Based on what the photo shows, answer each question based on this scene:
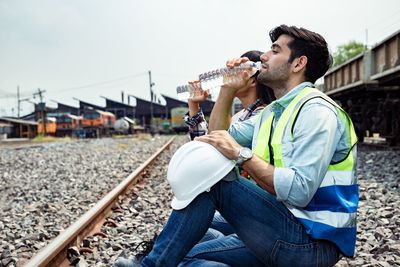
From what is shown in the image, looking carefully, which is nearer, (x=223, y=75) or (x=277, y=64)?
(x=277, y=64)

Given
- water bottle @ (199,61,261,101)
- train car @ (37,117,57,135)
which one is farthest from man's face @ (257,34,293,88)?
train car @ (37,117,57,135)

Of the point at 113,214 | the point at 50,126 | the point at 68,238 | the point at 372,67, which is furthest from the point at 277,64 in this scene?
the point at 50,126

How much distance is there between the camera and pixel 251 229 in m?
1.32

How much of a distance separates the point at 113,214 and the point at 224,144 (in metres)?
2.73

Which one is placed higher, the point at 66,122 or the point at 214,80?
the point at 66,122

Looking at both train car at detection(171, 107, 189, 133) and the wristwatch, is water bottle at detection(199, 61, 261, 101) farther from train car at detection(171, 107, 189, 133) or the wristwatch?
train car at detection(171, 107, 189, 133)

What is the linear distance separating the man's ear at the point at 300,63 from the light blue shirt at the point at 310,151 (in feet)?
0.93

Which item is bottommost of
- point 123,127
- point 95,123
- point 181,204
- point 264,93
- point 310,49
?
point 181,204

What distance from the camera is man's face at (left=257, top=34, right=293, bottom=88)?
1545 mm

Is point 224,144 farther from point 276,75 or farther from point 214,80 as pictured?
point 214,80

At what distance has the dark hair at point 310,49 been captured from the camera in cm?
149

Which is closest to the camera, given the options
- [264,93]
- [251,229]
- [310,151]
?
A: [310,151]

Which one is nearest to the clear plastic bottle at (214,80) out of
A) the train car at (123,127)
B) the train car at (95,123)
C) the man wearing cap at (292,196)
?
the man wearing cap at (292,196)

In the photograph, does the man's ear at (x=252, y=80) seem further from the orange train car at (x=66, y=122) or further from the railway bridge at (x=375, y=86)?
the orange train car at (x=66, y=122)
